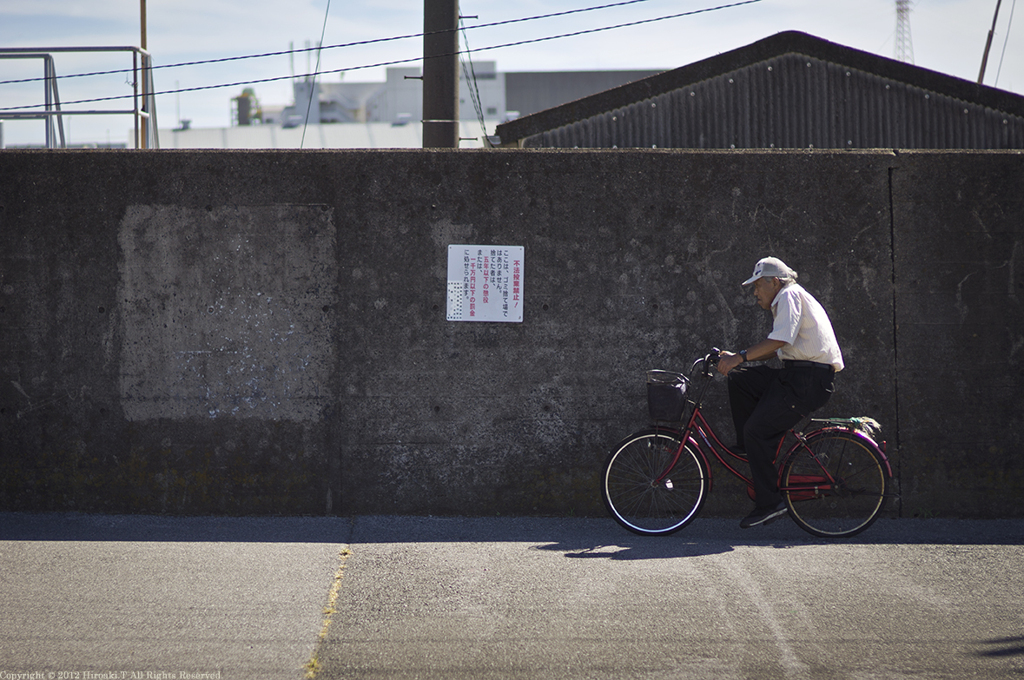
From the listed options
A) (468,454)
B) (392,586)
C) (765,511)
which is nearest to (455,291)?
(468,454)

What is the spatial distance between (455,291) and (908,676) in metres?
4.06

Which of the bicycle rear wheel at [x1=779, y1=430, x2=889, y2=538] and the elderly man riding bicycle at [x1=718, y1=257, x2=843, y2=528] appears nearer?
the elderly man riding bicycle at [x1=718, y1=257, x2=843, y2=528]

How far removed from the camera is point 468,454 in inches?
256

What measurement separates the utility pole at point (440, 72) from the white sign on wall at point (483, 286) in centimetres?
513

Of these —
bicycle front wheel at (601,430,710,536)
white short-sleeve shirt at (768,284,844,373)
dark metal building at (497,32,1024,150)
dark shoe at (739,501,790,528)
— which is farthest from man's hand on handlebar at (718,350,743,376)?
dark metal building at (497,32,1024,150)

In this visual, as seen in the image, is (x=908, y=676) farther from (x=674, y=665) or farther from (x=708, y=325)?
(x=708, y=325)

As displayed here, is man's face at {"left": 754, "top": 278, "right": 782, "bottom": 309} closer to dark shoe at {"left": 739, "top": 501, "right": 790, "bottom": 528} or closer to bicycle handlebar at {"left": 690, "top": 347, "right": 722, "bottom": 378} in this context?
bicycle handlebar at {"left": 690, "top": 347, "right": 722, "bottom": 378}

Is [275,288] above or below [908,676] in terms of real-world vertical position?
above

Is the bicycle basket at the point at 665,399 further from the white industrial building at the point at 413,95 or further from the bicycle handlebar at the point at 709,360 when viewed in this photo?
the white industrial building at the point at 413,95

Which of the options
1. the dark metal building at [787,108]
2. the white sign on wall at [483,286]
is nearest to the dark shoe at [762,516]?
the white sign on wall at [483,286]

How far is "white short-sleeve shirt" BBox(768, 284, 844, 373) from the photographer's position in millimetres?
5672

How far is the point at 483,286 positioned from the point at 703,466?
2208mm

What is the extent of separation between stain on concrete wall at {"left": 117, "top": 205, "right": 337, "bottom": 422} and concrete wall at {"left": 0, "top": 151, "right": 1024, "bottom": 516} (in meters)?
0.02

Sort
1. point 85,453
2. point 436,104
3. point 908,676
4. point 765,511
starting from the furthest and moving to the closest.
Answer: point 436,104 → point 85,453 → point 765,511 → point 908,676
